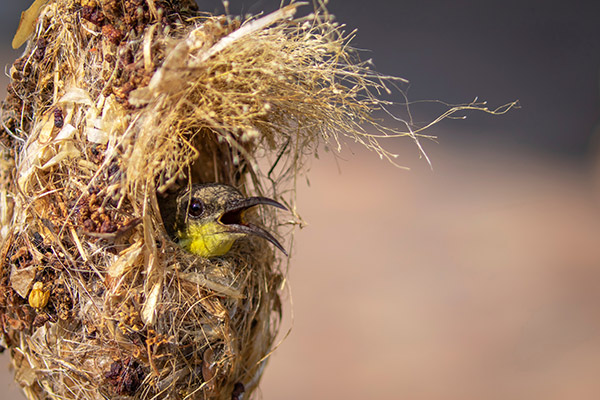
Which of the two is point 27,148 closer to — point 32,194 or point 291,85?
point 32,194

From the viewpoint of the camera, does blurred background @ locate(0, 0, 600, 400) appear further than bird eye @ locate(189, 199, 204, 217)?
Yes

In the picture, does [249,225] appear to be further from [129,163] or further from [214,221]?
[129,163]

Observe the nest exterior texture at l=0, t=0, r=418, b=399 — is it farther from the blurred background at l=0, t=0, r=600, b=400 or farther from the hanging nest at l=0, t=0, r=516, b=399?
the blurred background at l=0, t=0, r=600, b=400

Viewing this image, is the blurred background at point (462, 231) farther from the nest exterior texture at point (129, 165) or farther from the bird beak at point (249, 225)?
the nest exterior texture at point (129, 165)

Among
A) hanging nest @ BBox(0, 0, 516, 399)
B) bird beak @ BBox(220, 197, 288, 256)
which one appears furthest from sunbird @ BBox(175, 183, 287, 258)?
hanging nest @ BBox(0, 0, 516, 399)

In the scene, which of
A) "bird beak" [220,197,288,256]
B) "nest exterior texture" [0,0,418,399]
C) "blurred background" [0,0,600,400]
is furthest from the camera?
"blurred background" [0,0,600,400]

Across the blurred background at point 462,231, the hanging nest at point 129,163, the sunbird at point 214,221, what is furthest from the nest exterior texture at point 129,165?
the blurred background at point 462,231
